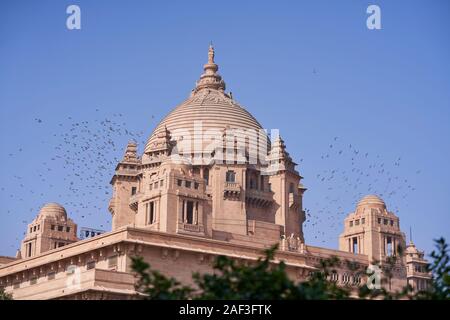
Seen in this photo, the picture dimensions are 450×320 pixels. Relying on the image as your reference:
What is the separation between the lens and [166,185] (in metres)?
77.9

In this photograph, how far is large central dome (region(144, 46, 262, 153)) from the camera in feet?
316

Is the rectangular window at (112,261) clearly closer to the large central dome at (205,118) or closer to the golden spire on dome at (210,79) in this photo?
the large central dome at (205,118)

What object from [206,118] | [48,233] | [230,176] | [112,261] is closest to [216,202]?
[230,176]

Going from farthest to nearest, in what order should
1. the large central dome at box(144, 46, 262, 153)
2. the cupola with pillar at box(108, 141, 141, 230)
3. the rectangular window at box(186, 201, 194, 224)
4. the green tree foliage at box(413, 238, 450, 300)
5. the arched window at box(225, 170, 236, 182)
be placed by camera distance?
the large central dome at box(144, 46, 262, 153)
the cupola with pillar at box(108, 141, 141, 230)
the arched window at box(225, 170, 236, 182)
the rectangular window at box(186, 201, 194, 224)
the green tree foliage at box(413, 238, 450, 300)

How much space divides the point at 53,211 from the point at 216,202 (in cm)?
1724

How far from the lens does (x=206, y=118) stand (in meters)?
97.1

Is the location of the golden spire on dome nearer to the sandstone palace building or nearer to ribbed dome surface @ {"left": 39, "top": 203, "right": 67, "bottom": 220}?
the sandstone palace building

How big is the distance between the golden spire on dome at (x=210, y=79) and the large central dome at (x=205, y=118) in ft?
2.28

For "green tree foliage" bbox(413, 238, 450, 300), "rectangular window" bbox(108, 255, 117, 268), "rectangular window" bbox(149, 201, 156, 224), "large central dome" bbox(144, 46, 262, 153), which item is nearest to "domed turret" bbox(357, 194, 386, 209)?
"large central dome" bbox(144, 46, 262, 153)

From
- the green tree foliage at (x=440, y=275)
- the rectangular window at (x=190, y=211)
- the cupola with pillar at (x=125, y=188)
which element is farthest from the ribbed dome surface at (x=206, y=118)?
the green tree foliage at (x=440, y=275)
